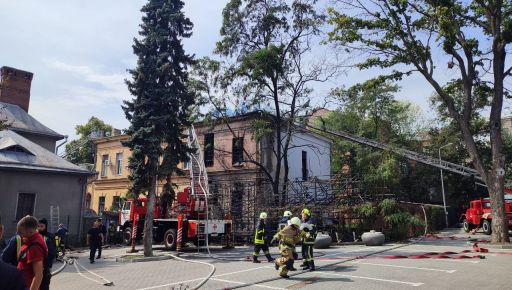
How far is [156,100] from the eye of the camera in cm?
1812

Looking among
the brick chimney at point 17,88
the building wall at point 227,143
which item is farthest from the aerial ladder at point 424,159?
the brick chimney at point 17,88

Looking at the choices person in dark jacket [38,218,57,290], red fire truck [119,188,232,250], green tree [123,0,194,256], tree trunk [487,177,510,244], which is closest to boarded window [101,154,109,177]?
red fire truck [119,188,232,250]

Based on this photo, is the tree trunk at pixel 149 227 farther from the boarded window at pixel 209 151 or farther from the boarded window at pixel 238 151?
the boarded window at pixel 209 151

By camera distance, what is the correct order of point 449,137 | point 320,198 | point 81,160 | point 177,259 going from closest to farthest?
point 177,259
point 320,198
point 449,137
point 81,160

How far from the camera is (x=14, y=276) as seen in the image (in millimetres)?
2635

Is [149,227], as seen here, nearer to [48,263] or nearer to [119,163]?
[48,263]

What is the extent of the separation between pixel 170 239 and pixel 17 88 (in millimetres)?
21896

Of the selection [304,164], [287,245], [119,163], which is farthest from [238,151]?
[287,245]

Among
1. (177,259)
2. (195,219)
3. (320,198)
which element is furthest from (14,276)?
(320,198)

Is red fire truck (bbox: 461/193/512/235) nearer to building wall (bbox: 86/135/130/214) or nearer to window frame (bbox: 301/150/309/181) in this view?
window frame (bbox: 301/150/309/181)

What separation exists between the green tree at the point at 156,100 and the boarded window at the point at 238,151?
11155 mm

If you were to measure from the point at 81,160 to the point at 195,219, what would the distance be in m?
43.3

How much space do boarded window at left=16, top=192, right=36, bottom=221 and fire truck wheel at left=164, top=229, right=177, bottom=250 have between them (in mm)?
9025

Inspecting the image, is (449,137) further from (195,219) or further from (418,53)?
(195,219)
